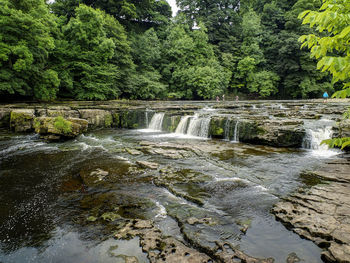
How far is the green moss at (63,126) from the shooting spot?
9.88 metres

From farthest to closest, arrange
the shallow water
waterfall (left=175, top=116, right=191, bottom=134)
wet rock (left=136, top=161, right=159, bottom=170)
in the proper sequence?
waterfall (left=175, top=116, right=191, bottom=134) < wet rock (left=136, top=161, right=159, bottom=170) < the shallow water

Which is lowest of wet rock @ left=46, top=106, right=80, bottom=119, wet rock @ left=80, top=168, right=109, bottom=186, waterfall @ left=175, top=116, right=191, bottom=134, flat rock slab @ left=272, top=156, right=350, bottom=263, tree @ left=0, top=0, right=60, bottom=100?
wet rock @ left=80, top=168, right=109, bottom=186

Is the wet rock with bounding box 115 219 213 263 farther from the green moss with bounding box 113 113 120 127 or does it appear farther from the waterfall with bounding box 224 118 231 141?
the green moss with bounding box 113 113 120 127

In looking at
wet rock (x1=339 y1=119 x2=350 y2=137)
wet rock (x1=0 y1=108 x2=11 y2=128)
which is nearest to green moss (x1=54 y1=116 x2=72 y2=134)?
wet rock (x1=0 y1=108 x2=11 y2=128)

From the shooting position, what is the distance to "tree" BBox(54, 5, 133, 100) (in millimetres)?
19812

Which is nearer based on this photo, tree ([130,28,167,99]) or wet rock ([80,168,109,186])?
wet rock ([80,168,109,186])

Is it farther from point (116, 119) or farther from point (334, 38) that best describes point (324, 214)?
point (116, 119)

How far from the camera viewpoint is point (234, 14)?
45.6 metres

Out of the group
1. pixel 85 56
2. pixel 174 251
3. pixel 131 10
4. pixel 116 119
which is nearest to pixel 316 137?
pixel 174 251

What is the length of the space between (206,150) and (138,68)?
1040 inches

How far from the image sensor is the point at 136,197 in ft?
14.3

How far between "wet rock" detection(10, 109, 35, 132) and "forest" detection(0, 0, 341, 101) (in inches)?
154

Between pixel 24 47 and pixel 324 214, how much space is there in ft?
58.7

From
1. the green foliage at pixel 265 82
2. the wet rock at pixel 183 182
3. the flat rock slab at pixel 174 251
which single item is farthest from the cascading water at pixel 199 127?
the green foliage at pixel 265 82
